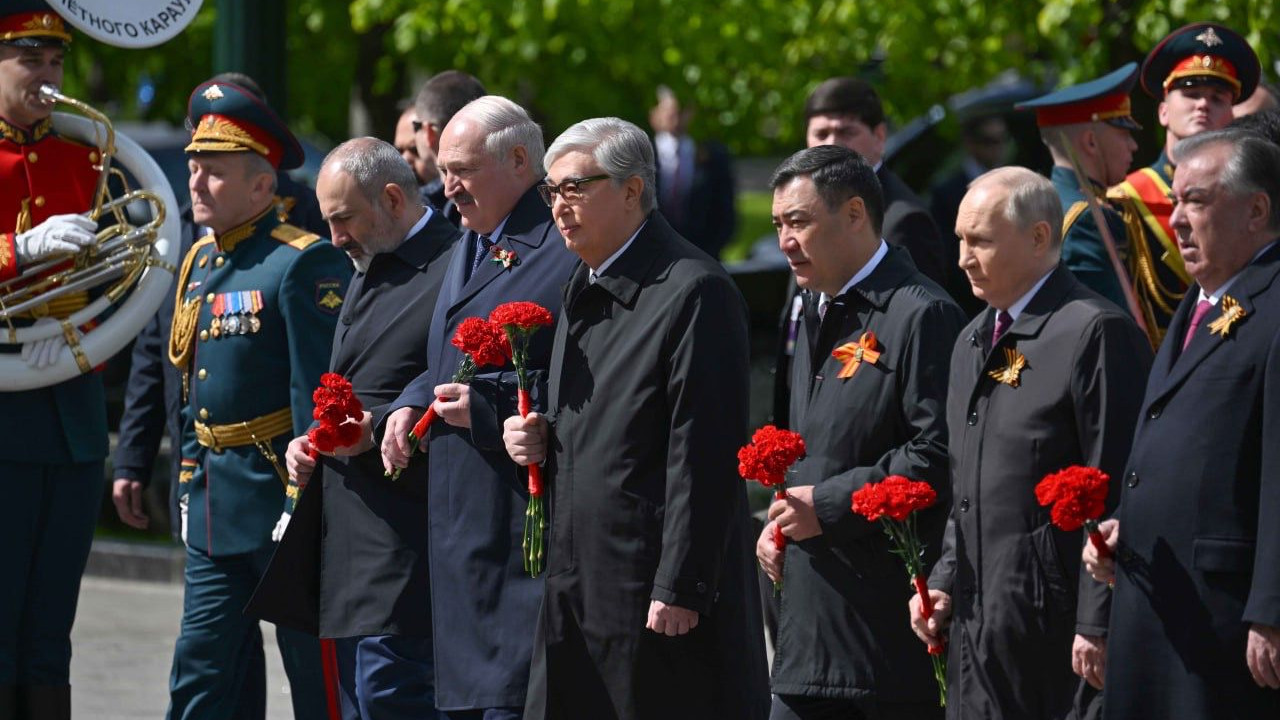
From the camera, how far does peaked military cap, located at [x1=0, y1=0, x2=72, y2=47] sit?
6.86 meters

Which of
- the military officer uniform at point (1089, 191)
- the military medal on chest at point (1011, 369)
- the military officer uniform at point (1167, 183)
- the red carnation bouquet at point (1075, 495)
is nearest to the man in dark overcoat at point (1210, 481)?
the red carnation bouquet at point (1075, 495)

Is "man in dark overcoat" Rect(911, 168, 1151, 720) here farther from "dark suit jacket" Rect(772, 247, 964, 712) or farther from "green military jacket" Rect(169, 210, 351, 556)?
"green military jacket" Rect(169, 210, 351, 556)

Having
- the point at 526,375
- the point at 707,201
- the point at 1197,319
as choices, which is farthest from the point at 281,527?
the point at 707,201

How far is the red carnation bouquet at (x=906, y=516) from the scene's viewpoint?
16.8 ft

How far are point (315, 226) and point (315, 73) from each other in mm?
9191

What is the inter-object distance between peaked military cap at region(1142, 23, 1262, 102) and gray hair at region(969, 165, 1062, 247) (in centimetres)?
241

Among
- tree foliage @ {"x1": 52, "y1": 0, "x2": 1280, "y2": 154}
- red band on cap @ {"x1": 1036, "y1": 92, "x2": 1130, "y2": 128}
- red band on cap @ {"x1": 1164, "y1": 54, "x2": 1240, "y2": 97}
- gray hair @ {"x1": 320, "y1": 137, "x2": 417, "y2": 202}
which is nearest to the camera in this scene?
gray hair @ {"x1": 320, "y1": 137, "x2": 417, "y2": 202}

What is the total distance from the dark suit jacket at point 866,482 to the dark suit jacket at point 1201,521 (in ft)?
2.53

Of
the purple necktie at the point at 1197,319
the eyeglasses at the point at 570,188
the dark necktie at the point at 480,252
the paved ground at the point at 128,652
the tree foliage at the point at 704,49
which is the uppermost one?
the tree foliage at the point at 704,49

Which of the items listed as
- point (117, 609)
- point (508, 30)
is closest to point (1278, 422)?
point (117, 609)

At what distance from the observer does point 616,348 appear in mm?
5422

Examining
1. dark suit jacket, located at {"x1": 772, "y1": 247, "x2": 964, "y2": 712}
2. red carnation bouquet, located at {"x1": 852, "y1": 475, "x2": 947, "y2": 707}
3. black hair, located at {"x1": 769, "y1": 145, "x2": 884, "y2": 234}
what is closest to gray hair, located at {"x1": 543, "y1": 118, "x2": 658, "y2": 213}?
black hair, located at {"x1": 769, "y1": 145, "x2": 884, "y2": 234}

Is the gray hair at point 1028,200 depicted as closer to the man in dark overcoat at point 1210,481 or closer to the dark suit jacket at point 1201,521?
the man in dark overcoat at point 1210,481

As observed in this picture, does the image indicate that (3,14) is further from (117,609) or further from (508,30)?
(508,30)
